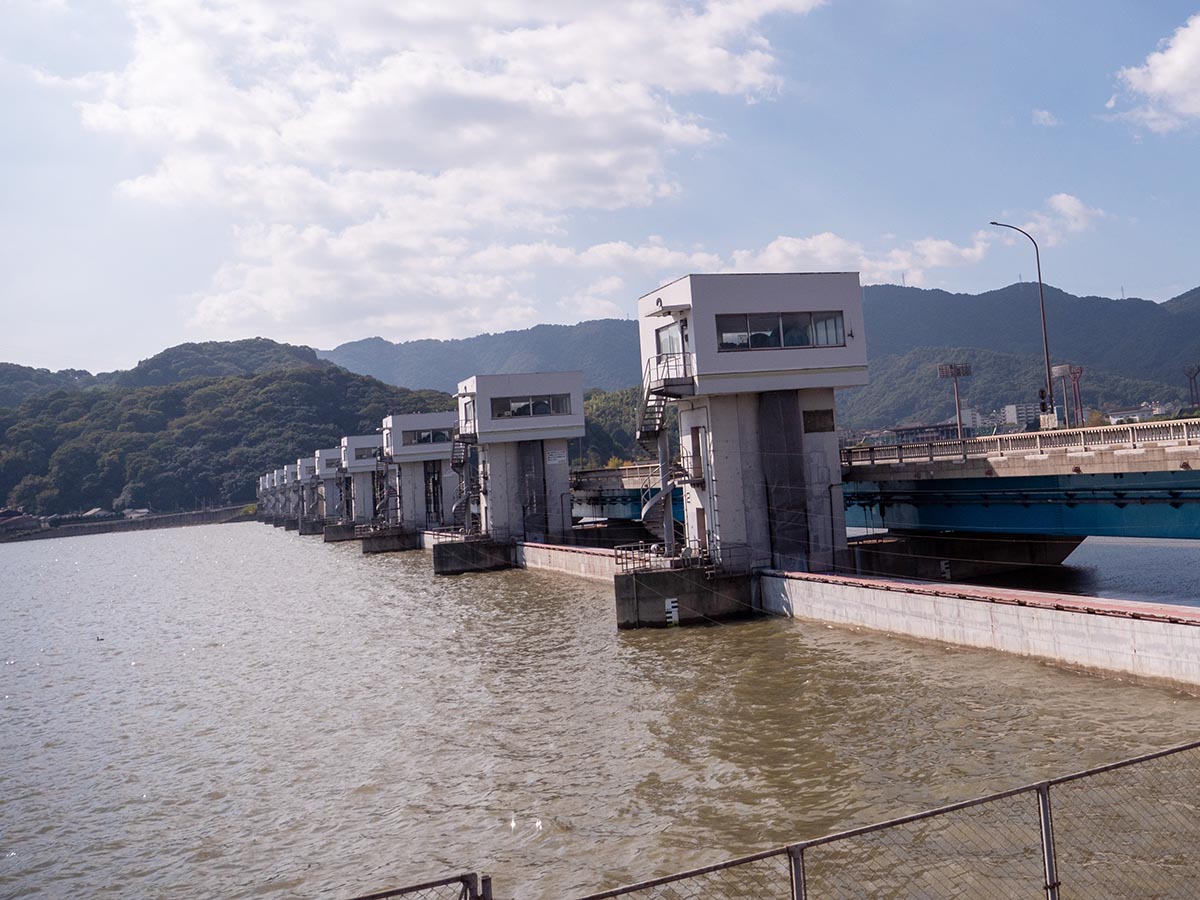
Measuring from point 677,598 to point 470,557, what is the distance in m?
29.1

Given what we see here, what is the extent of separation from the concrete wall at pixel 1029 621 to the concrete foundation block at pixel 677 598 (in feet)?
7.25

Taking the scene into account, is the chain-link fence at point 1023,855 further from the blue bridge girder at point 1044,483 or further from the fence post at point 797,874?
the blue bridge girder at point 1044,483

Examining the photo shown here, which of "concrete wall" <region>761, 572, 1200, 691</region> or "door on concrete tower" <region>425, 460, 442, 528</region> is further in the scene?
"door on concrete tower" <region>425, 460, 442, 528</region>

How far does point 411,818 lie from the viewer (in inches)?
616

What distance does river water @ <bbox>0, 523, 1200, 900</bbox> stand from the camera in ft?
46.0

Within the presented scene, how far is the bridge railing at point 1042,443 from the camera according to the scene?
25.8 metres

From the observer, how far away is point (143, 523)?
181375 millimetres


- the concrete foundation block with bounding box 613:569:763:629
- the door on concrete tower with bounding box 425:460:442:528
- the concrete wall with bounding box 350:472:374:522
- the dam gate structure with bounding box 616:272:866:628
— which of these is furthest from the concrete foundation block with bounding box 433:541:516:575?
the concrete wall with bounding box 350:472:374:522

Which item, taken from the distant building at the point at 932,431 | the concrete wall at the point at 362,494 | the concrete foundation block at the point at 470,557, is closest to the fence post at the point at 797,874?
the distant building at the point at 932,431

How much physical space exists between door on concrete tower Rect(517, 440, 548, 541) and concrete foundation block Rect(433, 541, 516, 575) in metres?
2.36

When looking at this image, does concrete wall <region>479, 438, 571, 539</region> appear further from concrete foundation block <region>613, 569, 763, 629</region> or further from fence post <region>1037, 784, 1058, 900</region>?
fence post <region>1037, 784, 1058, 900</region>

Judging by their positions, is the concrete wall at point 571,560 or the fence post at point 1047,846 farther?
the concrete wall at point 571,560

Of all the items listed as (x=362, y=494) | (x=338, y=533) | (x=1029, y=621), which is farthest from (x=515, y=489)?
(x=362, y=494)

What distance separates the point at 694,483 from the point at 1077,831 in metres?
22.2
